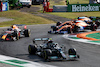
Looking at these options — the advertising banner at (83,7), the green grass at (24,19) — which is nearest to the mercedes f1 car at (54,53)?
the green grass at (24,19)

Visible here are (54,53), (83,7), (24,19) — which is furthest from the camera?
(83,7)

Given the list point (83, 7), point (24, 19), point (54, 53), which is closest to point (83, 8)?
point (83, 7)

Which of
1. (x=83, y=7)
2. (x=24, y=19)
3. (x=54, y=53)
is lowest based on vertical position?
(x=24, y=19)

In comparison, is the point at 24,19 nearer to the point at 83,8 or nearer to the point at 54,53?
the point at 83,8

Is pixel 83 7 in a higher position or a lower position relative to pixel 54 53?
higher

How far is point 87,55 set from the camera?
14859mm

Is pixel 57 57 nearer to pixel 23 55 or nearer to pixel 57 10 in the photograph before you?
pixel 23 55

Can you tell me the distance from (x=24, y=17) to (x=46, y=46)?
3450 centimetres

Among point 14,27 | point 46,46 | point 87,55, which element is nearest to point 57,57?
point 46,46

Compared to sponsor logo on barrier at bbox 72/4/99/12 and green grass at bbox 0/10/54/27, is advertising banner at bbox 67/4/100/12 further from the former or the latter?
green grass at bbox 0/10/54/27

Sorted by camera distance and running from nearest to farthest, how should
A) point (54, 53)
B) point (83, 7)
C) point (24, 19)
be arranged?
point (54, 53)
point (24, 19)
point (83, 7)

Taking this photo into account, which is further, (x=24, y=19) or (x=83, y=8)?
(x=83, y=8)

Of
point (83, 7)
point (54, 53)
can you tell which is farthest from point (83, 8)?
point (54, 53)

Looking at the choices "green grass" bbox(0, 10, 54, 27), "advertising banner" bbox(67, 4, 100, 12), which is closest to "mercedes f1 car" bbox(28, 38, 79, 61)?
"green grass" bbox(0, 10, 54, 27)
